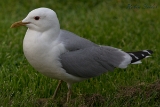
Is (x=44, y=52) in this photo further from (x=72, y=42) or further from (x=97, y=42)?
(x=97, y=42)

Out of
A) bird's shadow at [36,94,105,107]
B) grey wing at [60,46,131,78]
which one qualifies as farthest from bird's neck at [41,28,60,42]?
bird's shadow at [36,94,105,107]

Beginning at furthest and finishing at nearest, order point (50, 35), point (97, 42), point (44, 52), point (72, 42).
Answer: point (97, 42) → point (72, 42) → point (50, 35) → point (44, 52)

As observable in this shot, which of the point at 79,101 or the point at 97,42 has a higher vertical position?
the point at 79,101

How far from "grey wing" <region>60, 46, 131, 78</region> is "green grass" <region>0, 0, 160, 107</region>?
262 mm

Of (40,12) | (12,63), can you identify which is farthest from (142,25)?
(40,12)

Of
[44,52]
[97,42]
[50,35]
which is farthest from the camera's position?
[97,42]

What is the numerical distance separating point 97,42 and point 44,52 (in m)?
2.08

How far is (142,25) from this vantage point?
6359mm

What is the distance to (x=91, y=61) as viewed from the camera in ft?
13.3

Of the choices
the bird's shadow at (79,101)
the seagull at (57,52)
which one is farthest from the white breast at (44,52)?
the bird's shadow at (79,101)

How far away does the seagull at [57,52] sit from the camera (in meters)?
3.73

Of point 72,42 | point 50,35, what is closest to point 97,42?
point 72,42

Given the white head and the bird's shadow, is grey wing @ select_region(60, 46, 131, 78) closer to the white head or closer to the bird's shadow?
the bird's shadow

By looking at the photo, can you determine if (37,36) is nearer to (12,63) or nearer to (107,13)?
(12,63)
